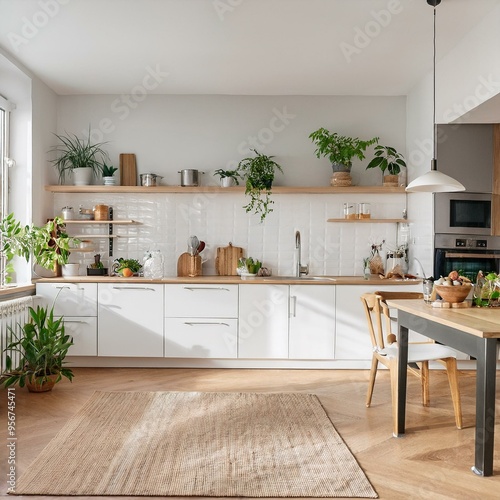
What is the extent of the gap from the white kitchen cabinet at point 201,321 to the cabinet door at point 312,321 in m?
0.55

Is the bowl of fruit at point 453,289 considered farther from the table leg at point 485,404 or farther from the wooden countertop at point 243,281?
the wooden countertop at point 243,281

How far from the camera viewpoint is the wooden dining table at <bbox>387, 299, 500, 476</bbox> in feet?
8.32

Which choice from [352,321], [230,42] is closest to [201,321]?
[352,321]

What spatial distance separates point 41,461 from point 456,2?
12.1 ft

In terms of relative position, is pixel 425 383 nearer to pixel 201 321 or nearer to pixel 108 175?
pixel 201 321

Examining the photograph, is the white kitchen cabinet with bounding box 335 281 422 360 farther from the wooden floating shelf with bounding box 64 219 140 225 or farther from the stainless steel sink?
the wooden floating shelf with bounding box 64 219 140 225

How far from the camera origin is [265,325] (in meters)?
5.06

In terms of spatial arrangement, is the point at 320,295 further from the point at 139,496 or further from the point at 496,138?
the point at 139,496

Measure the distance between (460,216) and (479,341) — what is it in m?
2.49

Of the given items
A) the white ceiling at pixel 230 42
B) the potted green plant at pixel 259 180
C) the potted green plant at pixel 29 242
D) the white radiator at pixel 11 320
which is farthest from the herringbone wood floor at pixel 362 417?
the white ceiling at pixel 230 42

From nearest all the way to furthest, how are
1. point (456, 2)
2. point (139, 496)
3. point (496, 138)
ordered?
1. point (139, 496)
2. point (456, 2)
3. point (496, 138)

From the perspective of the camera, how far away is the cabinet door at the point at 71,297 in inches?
198

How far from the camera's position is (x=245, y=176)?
562 centimetres

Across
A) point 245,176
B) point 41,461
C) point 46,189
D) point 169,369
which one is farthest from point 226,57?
point 41,461
